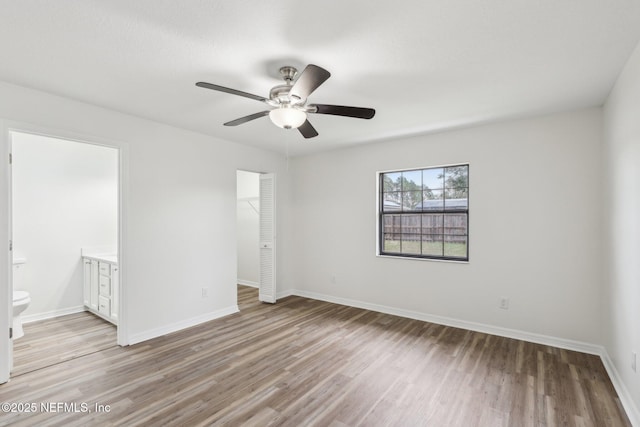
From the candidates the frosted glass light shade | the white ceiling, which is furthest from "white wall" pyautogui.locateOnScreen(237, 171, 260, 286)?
the frosted glass light shade

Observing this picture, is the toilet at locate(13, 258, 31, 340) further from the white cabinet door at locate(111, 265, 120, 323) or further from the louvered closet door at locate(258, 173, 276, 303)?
the louvered closet door at locate(258, 173, 276, 303)

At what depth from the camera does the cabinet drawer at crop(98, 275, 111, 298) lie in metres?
3.89

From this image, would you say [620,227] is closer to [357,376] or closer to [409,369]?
[409,369]

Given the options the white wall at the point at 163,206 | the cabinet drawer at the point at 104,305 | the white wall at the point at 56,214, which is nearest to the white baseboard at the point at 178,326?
the white wall at the point at 163,206

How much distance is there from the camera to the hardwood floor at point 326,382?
6.89 ft

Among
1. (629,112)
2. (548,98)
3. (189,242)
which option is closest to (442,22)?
(629,112)

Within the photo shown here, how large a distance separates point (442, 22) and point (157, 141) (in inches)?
123

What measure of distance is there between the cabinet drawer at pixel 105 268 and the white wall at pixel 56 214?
2.19ft

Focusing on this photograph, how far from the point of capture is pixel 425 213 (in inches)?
165

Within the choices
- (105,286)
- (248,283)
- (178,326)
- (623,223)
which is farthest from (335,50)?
(248,283)

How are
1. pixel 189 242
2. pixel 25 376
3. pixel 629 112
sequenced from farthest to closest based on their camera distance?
pixel 189 242 → pixel 25 376 → pixel 629 112

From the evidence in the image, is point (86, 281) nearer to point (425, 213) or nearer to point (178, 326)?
point (178, 326)

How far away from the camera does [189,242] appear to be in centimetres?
388

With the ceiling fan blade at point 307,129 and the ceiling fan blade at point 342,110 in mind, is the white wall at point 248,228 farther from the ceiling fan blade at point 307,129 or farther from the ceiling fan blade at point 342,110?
the ceiling fan blade at point 342,110
